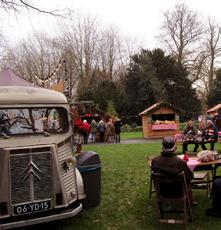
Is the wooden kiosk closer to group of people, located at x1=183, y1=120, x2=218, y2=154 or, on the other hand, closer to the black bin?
group of people, located at x1=183, y1=120, x2=218, y2=154

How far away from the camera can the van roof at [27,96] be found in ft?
20.5

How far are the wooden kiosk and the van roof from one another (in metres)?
21.8

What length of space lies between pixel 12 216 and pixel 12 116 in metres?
1.66

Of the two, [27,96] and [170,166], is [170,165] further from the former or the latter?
[27,96]

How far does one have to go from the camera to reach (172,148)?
255 inches

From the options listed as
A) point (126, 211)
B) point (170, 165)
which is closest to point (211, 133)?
point (126, 211)

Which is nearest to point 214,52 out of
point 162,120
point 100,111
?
point 100,111

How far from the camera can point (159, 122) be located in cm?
2841

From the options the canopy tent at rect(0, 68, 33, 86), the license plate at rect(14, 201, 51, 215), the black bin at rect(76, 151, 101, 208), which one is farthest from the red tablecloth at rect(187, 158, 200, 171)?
the canopy tent at rect(0, 68, 33, 86)

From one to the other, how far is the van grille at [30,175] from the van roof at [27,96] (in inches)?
39.7

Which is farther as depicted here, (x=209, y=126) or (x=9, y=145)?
(x=209, y=126)

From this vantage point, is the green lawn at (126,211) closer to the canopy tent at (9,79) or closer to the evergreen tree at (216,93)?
the canopy tent at (9,79)

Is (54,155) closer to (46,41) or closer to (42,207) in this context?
(42,207)

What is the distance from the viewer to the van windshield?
20.7 feet
